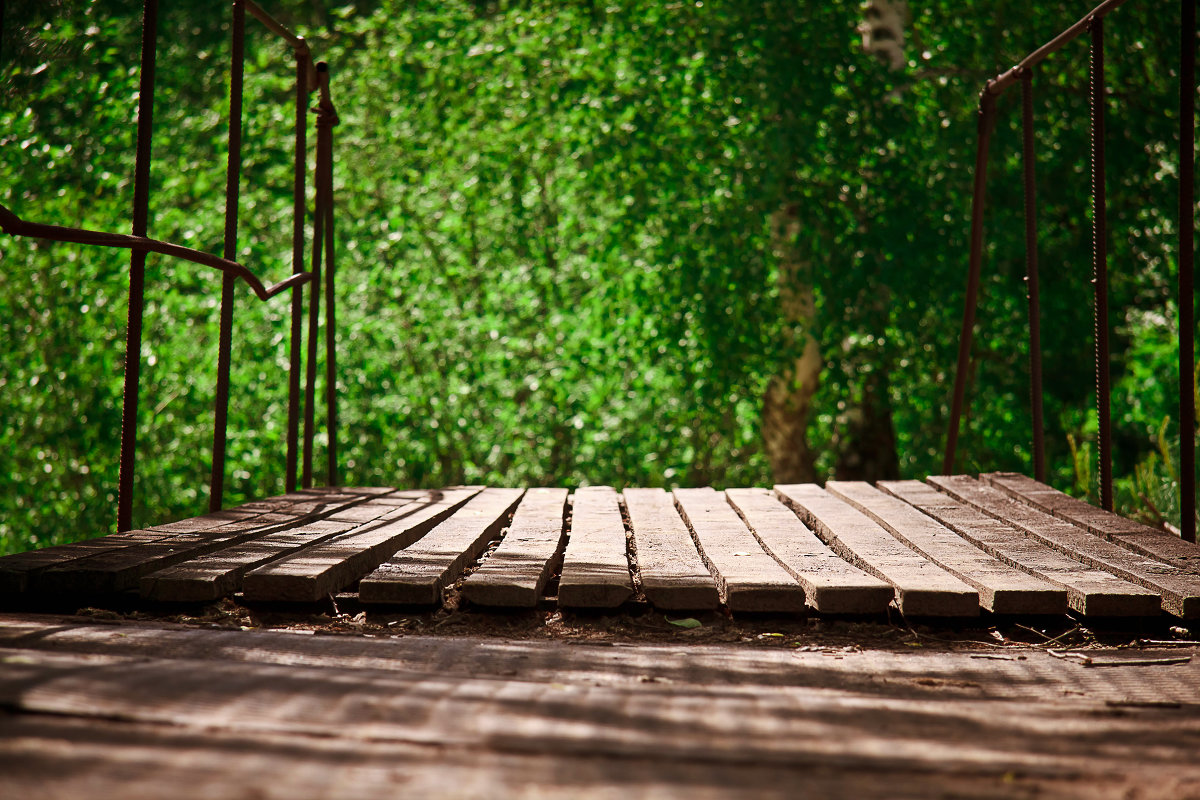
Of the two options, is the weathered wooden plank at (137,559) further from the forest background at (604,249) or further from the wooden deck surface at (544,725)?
the forest background at (604,249)

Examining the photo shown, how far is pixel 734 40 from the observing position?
516cm

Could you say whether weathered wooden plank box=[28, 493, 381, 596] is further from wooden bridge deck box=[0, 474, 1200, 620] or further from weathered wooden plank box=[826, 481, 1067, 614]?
weathered wooden plank box=[826, 481, 1067, 614]

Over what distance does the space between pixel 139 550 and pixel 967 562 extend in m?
1.82

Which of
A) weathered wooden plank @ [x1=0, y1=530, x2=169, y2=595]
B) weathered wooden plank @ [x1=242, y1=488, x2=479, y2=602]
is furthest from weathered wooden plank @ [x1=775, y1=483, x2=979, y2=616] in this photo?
weathered wooden plank @ [x1=0, y1=530, x2=169, y2=595]

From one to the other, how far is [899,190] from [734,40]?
1193 millimetres

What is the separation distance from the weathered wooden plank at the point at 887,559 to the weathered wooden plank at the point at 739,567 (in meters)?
0.21

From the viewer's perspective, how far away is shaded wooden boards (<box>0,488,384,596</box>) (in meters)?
1.85

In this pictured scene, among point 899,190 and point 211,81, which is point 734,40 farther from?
point 211,81

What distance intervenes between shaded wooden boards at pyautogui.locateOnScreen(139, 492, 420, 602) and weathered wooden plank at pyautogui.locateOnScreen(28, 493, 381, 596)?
0.04 meters

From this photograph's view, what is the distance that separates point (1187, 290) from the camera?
2.40m

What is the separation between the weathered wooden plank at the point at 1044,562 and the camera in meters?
1.82

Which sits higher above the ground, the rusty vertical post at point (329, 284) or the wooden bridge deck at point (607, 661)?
the rusty vertical post at point (329, 284)

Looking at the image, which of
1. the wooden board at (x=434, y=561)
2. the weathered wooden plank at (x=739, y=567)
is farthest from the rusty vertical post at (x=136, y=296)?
the weathered wooden plank at (x=739, y=567)

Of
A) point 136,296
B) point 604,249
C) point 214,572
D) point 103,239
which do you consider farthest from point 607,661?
point 604,249
